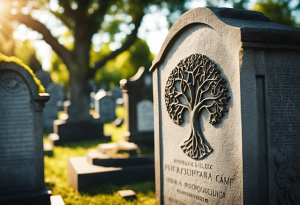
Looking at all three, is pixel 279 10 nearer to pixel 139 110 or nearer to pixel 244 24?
pixel 139 110

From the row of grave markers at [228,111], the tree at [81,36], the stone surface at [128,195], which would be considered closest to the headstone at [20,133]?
the row of grave markers at [228,111]

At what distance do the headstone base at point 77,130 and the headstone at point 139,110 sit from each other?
3234 mm

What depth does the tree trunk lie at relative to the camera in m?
3.23

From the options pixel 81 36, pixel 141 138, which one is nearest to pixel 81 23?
pixel 81 36

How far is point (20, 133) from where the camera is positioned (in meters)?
4.33

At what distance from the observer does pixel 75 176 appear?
5.30 meters

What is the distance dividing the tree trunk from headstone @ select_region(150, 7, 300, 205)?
0.04 feet

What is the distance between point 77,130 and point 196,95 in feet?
28.5

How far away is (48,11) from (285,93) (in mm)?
11660

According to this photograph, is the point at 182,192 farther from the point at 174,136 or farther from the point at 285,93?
the point at 285,93

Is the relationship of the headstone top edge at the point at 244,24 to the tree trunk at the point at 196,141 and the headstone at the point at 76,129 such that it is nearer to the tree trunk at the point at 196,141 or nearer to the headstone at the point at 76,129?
the tree trunk at the point at 196,141

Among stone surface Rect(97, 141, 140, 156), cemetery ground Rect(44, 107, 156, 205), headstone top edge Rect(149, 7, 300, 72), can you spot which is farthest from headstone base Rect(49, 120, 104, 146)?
headstone top edge Rect(149, 7, 300, 72)

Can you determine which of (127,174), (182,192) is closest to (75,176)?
(127,174)

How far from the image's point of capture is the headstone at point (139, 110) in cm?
842
